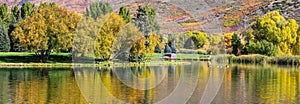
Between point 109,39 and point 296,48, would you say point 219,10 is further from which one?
point 109,39

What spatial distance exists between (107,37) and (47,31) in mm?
5797

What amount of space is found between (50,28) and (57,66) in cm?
319

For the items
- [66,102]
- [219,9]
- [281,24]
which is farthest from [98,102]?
[219,9]

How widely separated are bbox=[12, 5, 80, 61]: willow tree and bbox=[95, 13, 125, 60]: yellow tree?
290cm

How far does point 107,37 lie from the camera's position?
42781 mm

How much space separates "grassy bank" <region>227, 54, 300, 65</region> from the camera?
5038cm

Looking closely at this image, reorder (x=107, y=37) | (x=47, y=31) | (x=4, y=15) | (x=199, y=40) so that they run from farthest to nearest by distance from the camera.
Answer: (x=199, y=40)
(x=4, y=15)
(x=47, y=31)
(x=107, y=37)

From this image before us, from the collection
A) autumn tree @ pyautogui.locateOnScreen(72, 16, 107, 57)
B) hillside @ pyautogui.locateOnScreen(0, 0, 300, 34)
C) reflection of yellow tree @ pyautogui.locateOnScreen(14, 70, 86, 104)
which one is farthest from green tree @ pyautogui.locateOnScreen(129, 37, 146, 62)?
hillside @ pyautogui.locateOnScreen(0, 0, 300, 34)

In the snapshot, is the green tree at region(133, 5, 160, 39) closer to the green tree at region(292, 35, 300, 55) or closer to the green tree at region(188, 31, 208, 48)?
the green tree at region(188, 31, 208, 48)

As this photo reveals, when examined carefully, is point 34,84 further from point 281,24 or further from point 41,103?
point 281,24

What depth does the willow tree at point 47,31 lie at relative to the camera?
4534 cm

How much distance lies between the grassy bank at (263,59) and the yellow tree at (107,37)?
14336 millimetres

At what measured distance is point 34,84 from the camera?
27.1m

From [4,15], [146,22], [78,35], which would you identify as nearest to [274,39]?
[146,22]
